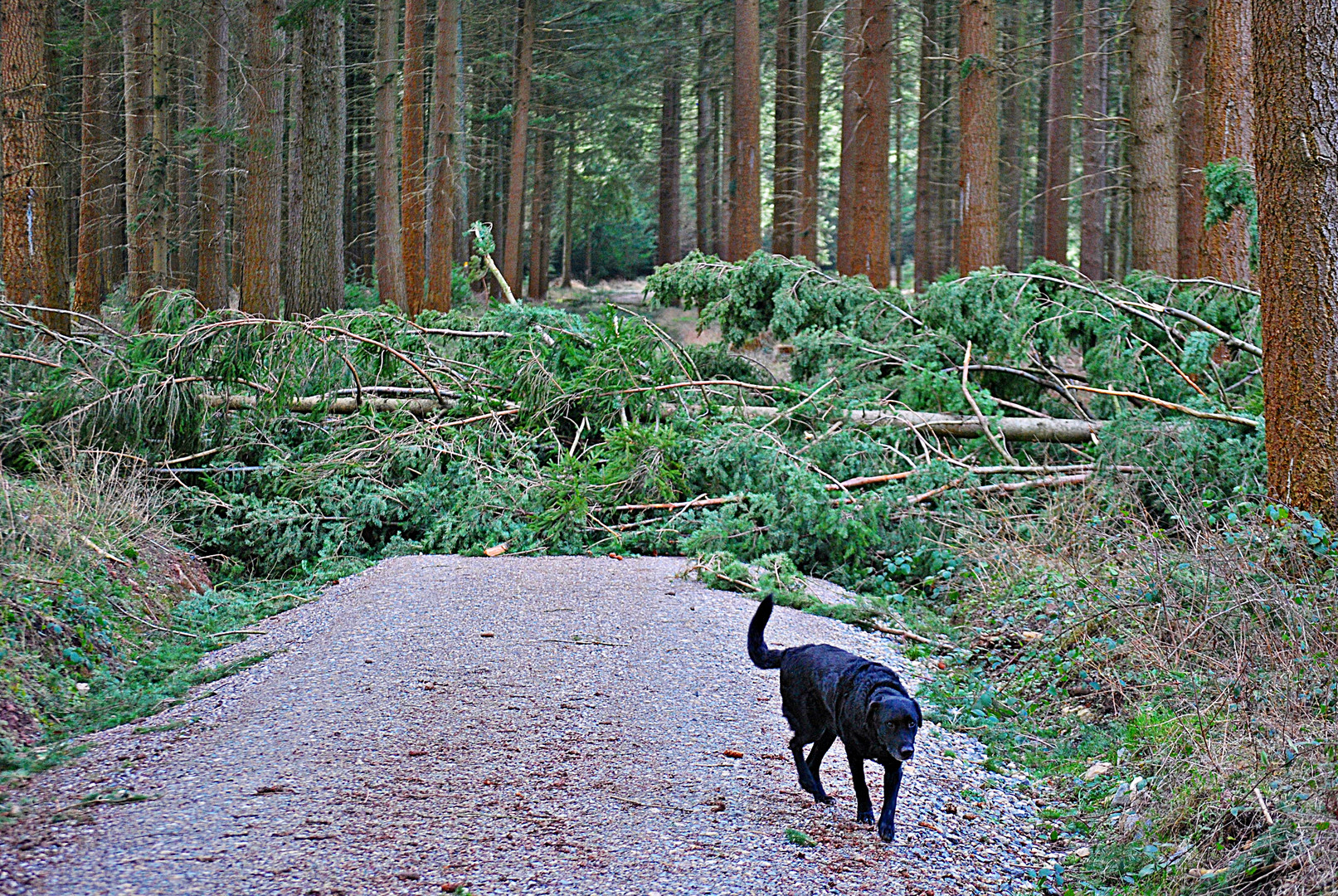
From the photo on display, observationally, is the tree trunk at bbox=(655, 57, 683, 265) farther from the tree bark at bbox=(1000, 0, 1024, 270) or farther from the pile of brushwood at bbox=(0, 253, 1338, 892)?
the pile of brushwood at bbox=(0, 253, 1338, 892)

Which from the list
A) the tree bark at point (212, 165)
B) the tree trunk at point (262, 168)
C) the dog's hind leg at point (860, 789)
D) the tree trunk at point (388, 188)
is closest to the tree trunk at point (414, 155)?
the tree trunk at point (388, 188)

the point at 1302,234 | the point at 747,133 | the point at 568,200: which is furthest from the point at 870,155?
the point at 568,200

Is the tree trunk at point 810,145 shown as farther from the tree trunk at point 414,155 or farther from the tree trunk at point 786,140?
the tree trunk at point 414,155

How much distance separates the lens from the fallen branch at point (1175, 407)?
874 cm

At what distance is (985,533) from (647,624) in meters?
3.17

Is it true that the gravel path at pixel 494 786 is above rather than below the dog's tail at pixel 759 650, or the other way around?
below

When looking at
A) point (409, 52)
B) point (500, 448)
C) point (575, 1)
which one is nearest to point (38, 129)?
point (409, 52)

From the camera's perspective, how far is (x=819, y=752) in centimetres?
394

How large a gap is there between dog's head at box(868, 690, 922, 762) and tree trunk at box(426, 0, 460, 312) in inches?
525

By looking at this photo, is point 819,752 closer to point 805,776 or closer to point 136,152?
point 805,776

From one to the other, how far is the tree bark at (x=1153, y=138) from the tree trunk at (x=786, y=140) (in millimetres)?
7784

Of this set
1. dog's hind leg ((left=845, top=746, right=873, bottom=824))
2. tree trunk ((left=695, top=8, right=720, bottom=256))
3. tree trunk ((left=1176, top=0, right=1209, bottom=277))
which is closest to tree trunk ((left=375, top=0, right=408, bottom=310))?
tree trunk ((left=695, top=8, right=720, bottom=256))

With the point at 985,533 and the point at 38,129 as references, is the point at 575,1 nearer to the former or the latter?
the point at 38,129

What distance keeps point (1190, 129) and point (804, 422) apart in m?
13.3
